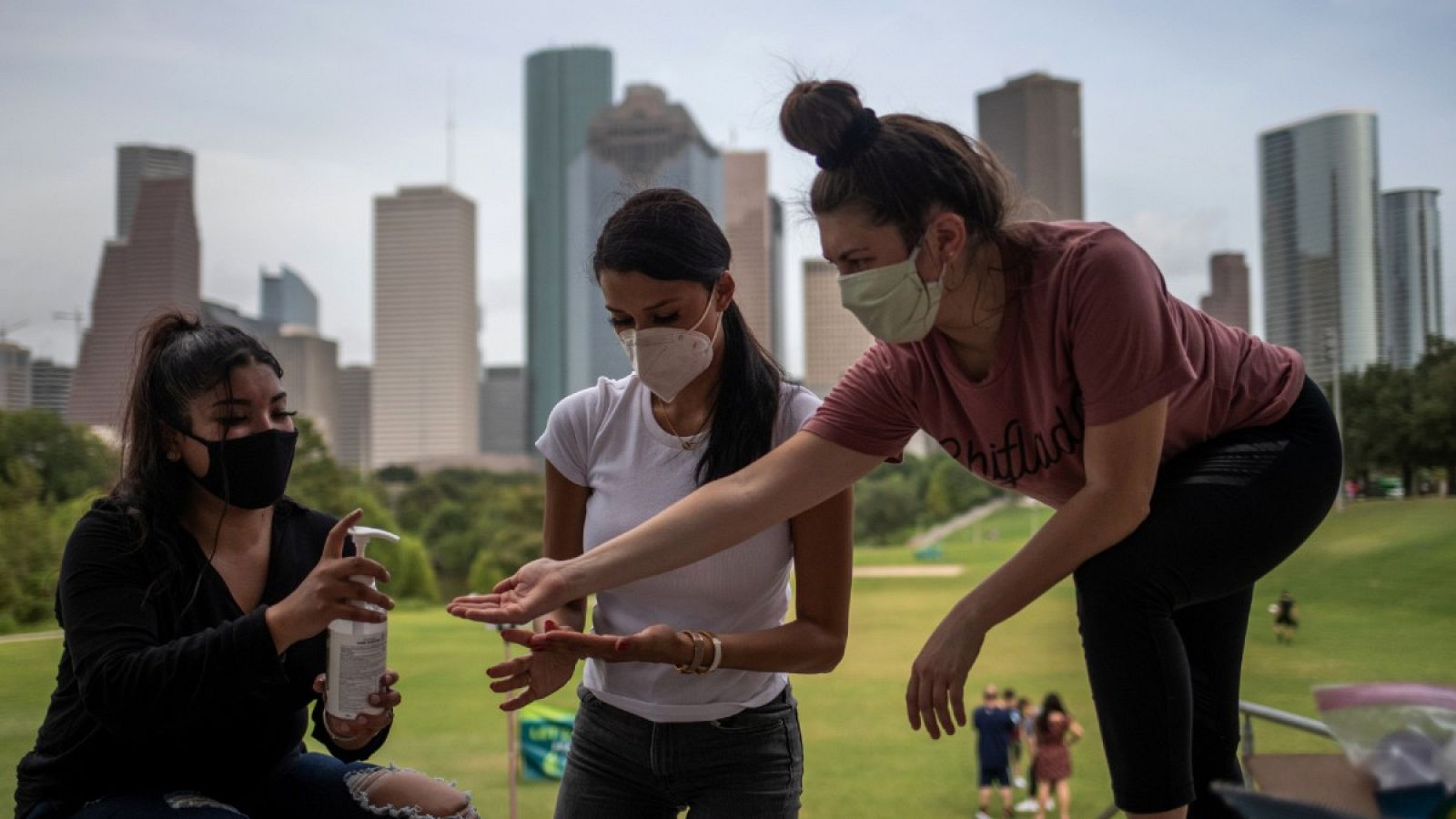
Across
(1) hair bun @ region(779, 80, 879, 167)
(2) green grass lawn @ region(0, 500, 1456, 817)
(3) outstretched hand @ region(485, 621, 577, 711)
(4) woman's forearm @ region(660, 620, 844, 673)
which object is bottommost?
(2) green grass lawn @ region(0, 500, 1456, 817)

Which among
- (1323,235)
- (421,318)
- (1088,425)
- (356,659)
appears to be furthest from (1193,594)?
(421,318)

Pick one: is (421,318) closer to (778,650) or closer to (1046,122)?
(1046,122)

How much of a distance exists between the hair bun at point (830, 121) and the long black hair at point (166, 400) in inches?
33.5

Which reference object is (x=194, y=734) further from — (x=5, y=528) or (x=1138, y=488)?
(x=5, y=528)

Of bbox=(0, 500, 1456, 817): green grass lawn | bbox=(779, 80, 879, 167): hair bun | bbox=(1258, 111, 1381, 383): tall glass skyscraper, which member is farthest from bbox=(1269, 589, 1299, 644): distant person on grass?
bbox=(779, 80, 879, 167): hair bun

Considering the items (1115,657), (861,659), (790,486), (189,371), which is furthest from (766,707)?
(861,659)

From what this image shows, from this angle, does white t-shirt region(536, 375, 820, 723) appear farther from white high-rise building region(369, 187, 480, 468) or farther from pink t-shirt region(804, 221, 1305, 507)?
white high-rise building region(369, 187, 480, 468)

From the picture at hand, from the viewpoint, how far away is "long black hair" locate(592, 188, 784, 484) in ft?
5.08

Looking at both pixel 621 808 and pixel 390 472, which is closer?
pixel 621 808

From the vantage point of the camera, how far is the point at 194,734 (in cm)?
147

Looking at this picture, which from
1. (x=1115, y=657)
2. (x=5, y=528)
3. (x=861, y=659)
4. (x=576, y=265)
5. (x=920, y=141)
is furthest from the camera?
(x=861, y=659)

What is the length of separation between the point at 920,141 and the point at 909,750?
90.5 feet

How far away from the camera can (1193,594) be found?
3.81ft

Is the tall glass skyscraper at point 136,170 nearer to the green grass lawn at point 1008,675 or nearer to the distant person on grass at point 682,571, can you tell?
the green grass lawn at point 1008,675
